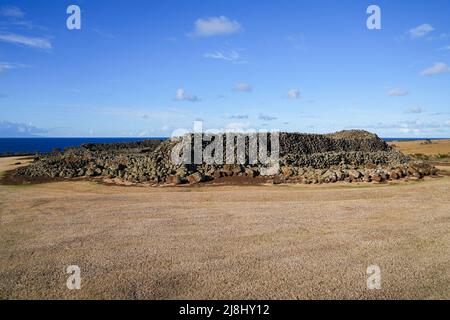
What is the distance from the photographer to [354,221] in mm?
12328

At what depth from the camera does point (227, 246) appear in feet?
32.1

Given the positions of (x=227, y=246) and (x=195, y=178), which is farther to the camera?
(x=195, y=178)

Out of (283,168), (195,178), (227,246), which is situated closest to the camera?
(227,246)

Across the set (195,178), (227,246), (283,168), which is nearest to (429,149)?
(283,168)

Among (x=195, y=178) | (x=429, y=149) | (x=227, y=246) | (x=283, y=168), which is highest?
(x=429, y=149)

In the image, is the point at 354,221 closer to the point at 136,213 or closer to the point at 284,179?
the point at 136,213

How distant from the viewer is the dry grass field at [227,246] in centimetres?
736

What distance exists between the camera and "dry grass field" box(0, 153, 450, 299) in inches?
290

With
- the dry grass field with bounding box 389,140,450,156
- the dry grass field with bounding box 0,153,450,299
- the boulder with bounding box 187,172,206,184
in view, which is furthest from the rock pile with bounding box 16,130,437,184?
the dry grass field with bounding box 389,140,450,156

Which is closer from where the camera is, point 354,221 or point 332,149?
point 354,221

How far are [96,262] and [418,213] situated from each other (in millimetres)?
10949

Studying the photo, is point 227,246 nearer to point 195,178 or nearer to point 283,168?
point 195,178

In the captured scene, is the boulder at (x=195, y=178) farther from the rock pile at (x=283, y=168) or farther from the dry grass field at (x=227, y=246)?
the dry grass field at (x=227, y=246)
